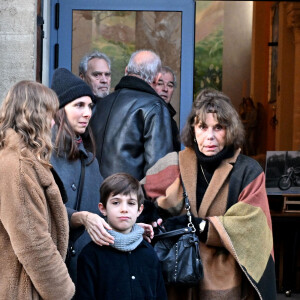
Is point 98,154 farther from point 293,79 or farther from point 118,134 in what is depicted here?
point 293,79

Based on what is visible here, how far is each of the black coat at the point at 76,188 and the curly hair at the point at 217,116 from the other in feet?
2.05

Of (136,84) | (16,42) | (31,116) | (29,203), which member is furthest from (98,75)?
(29,203)

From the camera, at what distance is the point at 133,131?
5543 mm

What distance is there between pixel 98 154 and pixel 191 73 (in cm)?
161

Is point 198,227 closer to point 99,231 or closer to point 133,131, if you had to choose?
point 99,231

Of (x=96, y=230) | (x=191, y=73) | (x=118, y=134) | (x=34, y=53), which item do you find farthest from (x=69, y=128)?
(x=191, y=73)

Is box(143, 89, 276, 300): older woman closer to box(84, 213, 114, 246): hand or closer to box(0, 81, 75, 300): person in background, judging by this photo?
box(84, 213, 114, 246): hand

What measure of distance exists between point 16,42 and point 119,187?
211 cm

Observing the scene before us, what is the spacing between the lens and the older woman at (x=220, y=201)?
4566 mm

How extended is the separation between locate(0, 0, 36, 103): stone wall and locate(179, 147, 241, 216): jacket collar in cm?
165

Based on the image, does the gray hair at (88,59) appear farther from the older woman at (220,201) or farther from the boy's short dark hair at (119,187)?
the boy's short dark hair at (119,187)

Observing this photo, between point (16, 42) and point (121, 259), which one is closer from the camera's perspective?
point (121, 259)

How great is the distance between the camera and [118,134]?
555 cm

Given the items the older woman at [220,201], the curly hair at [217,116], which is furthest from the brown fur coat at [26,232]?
the curly hair at [217,116]
